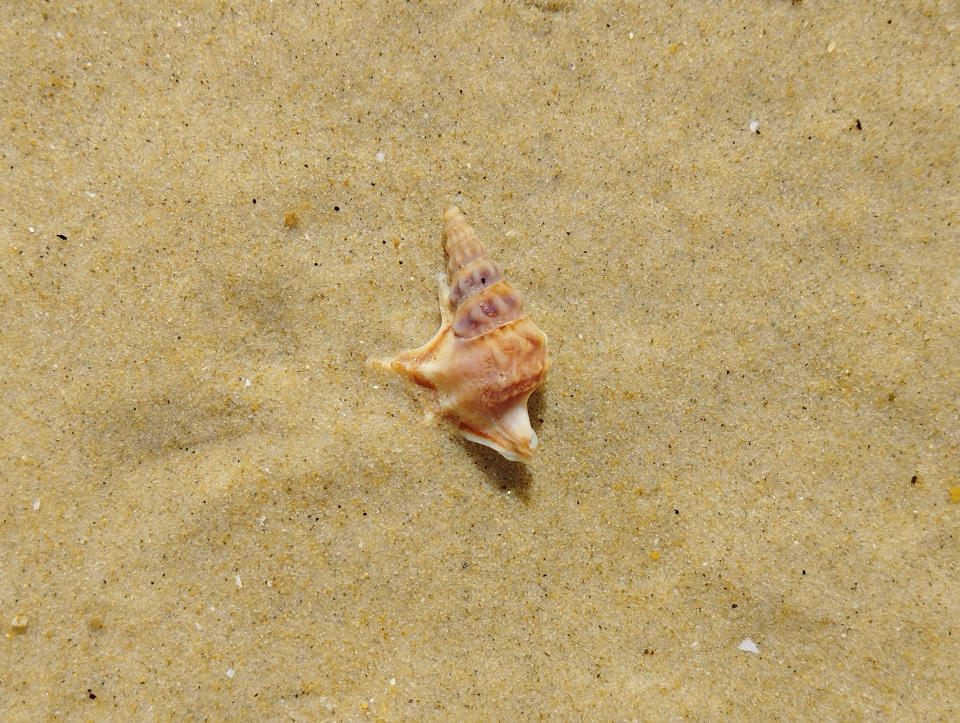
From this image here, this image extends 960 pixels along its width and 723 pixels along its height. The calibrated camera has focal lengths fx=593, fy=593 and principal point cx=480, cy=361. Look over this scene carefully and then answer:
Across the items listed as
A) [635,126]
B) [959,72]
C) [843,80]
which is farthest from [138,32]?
[959,72]

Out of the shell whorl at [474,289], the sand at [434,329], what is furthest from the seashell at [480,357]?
the sand at [434,329]

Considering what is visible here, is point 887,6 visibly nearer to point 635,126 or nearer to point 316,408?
point 635,126

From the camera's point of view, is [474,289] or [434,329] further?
[434,329]

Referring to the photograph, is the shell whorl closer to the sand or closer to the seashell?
the seashell

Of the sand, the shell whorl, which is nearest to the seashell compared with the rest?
the shell whorl

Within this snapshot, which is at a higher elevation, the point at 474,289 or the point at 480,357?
the point at 474,289

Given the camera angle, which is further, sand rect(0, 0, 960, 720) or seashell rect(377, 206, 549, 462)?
sand rect(0, 0, 960, 720)
